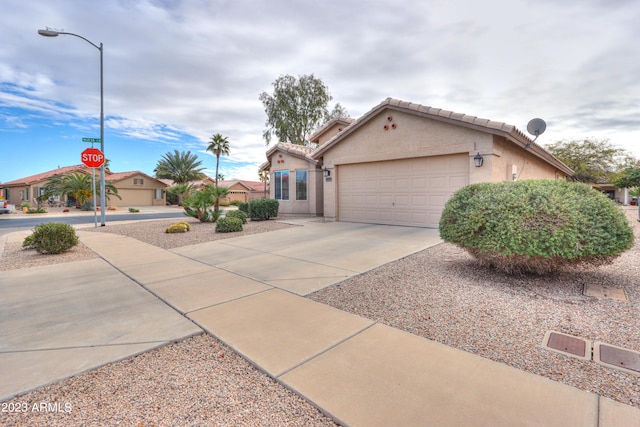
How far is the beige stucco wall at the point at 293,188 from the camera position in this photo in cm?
1694

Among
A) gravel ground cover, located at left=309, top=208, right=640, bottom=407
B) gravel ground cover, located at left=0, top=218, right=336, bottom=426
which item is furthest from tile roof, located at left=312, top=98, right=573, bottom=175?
gravel ground cover, located at left=0, top=218, right=336, bottom=426

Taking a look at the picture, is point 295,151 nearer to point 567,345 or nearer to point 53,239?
point 53,239

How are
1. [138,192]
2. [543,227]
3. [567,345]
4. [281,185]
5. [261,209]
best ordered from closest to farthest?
[567,345], [543,227], [261,209], [281,185], [138,192]

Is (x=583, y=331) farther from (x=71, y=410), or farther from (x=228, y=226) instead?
(x=228, y=226)

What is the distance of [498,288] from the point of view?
4918mm

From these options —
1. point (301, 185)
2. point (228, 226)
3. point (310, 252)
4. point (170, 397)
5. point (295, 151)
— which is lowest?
point (170, 397)

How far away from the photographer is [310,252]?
796 centimetres

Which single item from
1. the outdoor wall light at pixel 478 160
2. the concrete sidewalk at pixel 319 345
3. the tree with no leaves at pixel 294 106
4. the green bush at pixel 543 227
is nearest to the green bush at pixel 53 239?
the concrete sidewalk at pixel 319 345

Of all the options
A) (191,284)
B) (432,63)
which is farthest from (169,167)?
(191,284)

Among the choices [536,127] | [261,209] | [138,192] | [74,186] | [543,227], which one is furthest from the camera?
[138,192]

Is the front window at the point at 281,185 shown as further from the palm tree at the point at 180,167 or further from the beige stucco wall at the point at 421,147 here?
the palm tree at the point at 180,167

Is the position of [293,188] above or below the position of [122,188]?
below

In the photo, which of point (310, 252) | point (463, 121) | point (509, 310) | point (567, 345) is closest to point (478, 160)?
point (463, 121)

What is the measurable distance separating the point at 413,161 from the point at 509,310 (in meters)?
8.29
